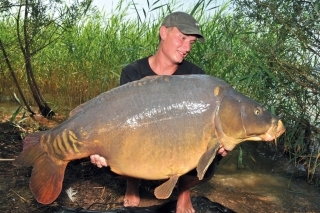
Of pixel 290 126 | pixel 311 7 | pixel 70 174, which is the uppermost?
pixel 311 7

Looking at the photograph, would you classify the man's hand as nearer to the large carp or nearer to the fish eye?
the large carp

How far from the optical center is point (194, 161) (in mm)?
2262

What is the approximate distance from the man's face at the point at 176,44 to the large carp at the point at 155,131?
2.10ft

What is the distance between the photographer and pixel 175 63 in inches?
120

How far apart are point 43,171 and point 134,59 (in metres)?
2.88

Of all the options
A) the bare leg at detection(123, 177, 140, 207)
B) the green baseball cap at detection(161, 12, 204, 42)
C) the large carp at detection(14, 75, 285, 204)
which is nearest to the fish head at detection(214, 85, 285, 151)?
the large carp at detection(14, 75, 285, 204)

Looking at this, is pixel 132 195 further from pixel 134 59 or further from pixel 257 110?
pixel 134 59

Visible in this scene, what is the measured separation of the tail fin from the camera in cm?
236

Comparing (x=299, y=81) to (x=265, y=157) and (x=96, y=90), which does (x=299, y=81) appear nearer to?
(x=265, y=157)

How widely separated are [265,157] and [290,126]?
791mm

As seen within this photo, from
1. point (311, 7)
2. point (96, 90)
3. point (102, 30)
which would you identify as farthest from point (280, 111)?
point (102, 30)

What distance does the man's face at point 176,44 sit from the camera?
2957mm

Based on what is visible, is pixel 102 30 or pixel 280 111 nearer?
pixel 280 111

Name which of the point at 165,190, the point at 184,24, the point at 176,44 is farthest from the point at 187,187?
the point at 184,24
